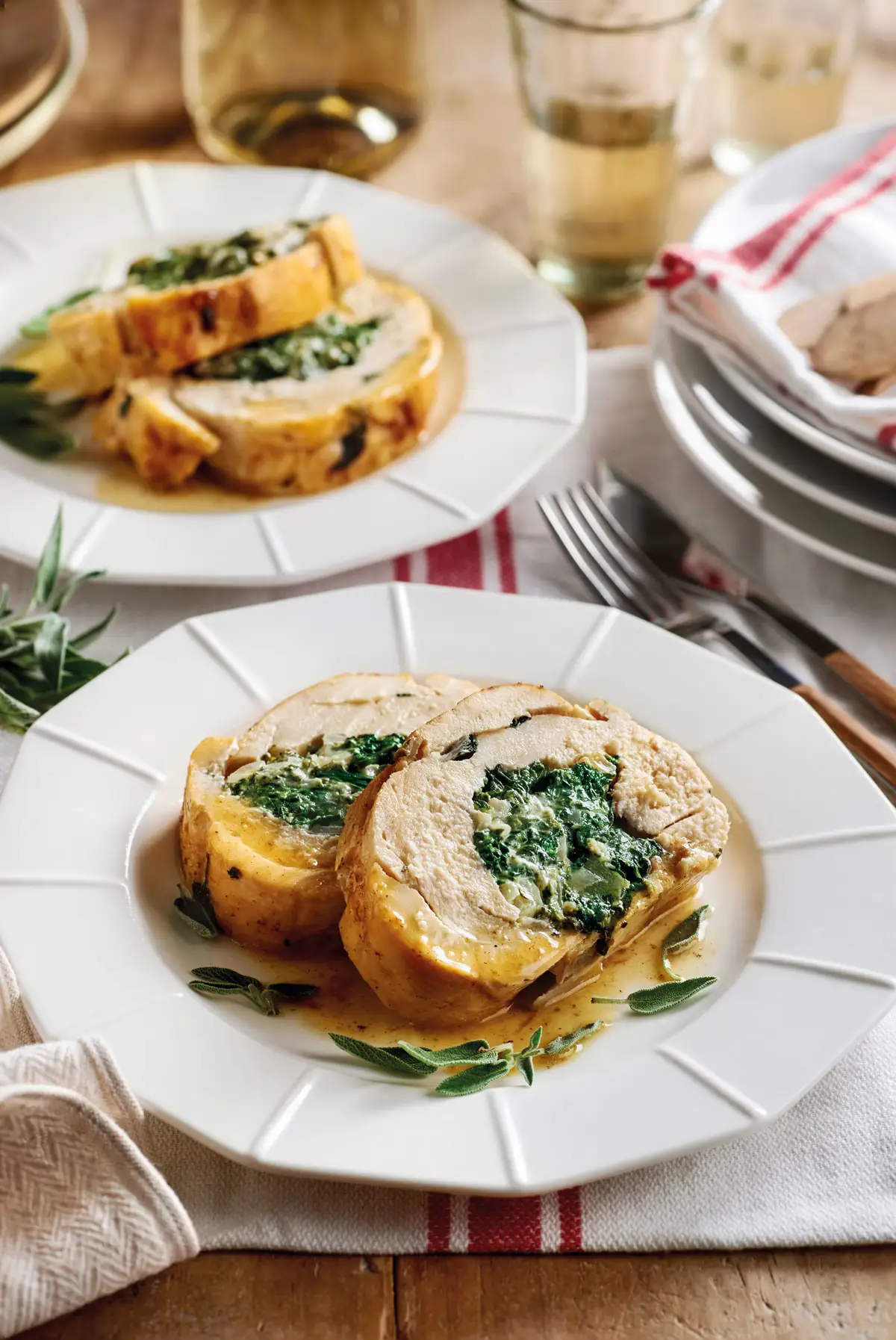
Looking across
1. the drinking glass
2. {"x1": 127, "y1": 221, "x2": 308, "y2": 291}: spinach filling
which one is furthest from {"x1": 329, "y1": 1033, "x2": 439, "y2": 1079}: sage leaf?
the drinking glass

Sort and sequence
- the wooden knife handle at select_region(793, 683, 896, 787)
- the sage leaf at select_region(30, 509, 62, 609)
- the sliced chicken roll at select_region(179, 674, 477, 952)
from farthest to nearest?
1. the sage leaf at select_region(30, 509, 62, 609)
2. the wooden knife handle at select_region(793, 683, 896, 787)
3. the sliced chicken roll at select_region(179, 674, 477, 952)

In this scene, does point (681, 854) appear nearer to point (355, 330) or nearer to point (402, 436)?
point (402, 436)

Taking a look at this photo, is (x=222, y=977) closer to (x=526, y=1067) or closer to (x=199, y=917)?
(x=199, y=917)

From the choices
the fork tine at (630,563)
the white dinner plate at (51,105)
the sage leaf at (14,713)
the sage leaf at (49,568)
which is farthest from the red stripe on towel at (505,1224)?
the white dinner plate at (51,105)

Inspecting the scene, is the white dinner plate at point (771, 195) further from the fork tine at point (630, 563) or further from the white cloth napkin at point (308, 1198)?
the white cloth napkin at point (308, 1198)

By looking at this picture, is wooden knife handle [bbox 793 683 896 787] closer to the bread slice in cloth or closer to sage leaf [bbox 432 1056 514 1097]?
sage leaf [bbox 432 1056 514 1097]
